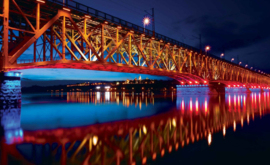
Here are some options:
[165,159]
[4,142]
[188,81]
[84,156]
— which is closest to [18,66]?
[4,142]

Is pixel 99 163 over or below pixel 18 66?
below

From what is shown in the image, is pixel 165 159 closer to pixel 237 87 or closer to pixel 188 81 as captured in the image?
pixel 188 81

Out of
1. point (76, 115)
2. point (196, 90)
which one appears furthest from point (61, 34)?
point (196, 90)

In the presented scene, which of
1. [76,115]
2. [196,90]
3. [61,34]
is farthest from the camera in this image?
[196,90]

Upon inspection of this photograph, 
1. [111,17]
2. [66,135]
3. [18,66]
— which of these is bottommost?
[66,135]

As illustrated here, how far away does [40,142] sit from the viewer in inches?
320

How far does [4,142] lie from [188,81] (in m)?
57.0

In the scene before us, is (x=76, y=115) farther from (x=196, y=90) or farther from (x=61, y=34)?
(x=196, y=90)

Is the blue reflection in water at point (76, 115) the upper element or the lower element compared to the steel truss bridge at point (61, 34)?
lower

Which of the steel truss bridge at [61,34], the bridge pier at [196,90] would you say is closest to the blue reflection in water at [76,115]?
the steel truss bridge at [61,34]

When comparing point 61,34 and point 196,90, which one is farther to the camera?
point 196,90

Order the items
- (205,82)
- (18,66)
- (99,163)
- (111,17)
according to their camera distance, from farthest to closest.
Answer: (205,82) → (111,17) → (18,66) → (99,163)

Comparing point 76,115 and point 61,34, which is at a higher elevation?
point 61,34

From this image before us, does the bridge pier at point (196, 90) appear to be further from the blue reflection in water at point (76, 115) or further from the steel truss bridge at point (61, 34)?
the blue reflection in water at point (76, 115)
